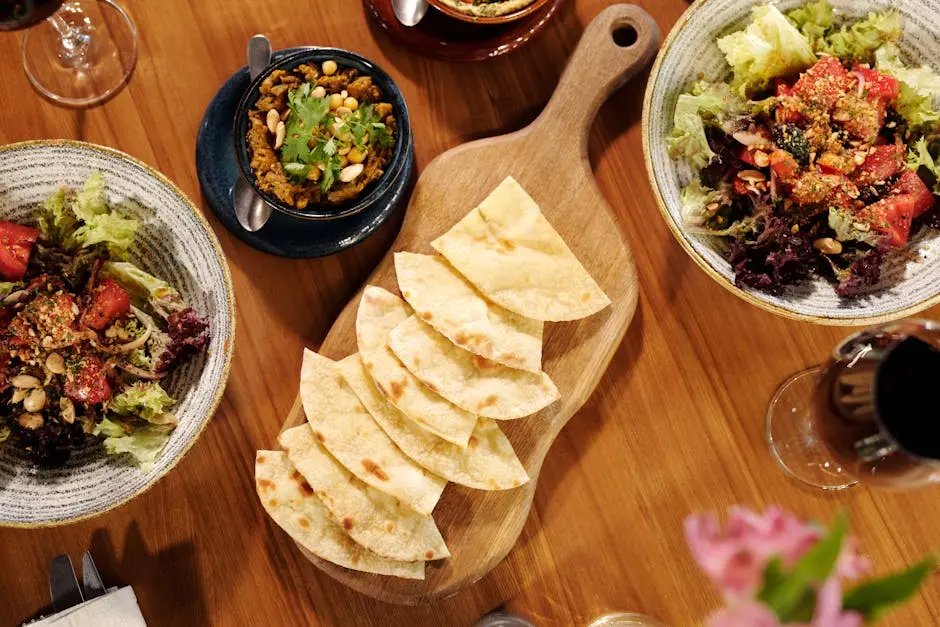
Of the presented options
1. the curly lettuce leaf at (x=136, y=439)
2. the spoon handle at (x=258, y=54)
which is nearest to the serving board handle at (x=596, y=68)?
the spoon handle at (x=258, y=54)

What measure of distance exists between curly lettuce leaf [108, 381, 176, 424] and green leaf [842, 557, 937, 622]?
5.15 ft

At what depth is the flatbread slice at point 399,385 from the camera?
2094mm

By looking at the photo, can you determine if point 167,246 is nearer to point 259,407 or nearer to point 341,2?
point 259,407

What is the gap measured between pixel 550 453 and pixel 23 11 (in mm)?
1753

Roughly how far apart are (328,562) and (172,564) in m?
0.48

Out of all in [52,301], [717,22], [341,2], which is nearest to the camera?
[52,301]

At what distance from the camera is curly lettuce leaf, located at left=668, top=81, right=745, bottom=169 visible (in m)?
2.09

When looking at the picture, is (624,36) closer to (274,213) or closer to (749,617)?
(274,213)

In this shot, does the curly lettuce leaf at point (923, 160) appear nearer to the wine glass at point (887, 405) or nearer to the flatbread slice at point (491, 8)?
the wine glass at point (887, 405)

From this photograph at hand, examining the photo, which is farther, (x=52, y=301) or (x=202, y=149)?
(x=202, y=149)

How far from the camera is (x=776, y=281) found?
2.07 m

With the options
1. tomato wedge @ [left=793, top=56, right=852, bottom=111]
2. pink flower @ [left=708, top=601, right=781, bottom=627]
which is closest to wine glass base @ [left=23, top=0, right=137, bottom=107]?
tomato wedge @ [left=793, top=56, right=852, bottom=111]

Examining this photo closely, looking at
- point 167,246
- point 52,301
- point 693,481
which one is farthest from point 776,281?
point 52,301

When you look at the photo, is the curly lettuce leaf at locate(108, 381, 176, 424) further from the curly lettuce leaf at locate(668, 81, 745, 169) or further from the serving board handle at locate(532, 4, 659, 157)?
the curly lettuce leaf at locate(668, 81, 745, 169)
